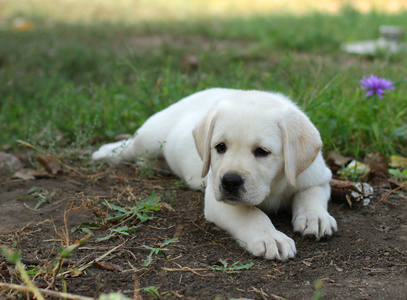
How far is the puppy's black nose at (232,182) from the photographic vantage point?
9.60ft

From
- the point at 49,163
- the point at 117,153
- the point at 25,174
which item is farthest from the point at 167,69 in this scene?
the point at 25,174

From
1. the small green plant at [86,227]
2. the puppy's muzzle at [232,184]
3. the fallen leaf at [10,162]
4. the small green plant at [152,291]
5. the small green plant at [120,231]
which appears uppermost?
the puppy's muzzle at [232,184]

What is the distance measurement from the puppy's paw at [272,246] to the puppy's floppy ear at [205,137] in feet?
2.09

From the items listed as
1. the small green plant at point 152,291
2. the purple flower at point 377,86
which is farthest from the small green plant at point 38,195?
the purple flower at point 377,86

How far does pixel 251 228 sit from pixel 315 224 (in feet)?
1.40

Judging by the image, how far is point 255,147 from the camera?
3057mm

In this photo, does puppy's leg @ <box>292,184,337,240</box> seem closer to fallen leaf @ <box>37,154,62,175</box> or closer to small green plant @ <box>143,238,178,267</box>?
small green plant @ <box>143,238,178,267</box>

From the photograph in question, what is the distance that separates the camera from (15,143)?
5.19 metres

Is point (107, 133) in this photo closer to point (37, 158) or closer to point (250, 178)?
point (37, 158)

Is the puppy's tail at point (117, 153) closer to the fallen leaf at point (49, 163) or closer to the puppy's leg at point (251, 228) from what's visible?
the fallen leaf at point (49, 163)

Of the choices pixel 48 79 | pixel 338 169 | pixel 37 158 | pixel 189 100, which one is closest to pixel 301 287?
pixel 338 169

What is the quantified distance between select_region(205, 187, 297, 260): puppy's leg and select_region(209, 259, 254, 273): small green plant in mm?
155

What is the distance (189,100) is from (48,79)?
3.53 m

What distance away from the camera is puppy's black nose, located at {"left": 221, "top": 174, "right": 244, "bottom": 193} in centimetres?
293
